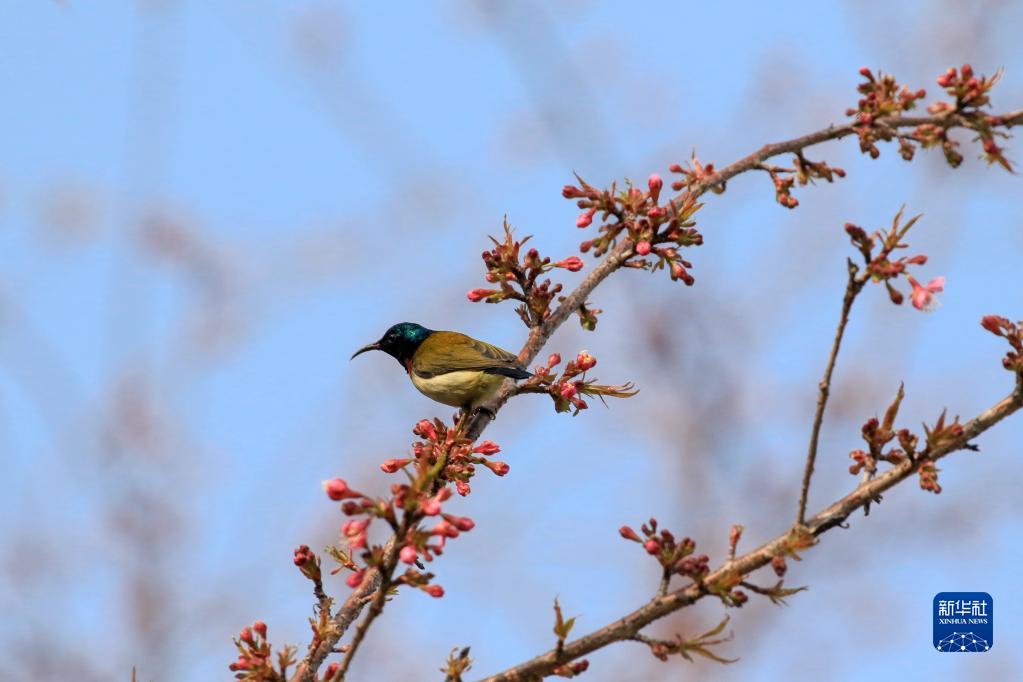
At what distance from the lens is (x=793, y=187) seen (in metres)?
5.39

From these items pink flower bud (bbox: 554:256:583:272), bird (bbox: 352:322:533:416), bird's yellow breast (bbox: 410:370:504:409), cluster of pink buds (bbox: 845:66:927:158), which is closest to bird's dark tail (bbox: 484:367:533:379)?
bird (bbox: 352:322:533:416)

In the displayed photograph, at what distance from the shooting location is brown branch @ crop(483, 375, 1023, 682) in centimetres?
323

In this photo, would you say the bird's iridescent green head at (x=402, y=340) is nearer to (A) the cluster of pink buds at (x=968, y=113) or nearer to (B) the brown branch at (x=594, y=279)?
(B) the brown branch at (x=594, y=279)

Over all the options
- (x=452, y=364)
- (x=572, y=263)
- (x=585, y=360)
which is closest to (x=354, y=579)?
(x=585, y=360)

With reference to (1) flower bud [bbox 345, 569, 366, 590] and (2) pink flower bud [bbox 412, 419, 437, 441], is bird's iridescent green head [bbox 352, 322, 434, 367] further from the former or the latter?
(1) flower bud [bbox 345, 569, 366, 590]

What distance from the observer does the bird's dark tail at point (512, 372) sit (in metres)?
5.69

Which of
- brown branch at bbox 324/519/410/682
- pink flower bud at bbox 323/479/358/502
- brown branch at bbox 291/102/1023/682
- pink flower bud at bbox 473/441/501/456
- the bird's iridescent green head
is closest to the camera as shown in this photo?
brown branch at bbox 324/519/410/682

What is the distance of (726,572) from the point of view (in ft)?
10.8

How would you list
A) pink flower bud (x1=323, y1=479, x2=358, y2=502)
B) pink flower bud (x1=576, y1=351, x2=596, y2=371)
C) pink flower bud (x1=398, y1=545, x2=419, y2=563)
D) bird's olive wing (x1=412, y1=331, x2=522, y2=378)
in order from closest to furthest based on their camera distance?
pink flower bud (x1=398, y1=545, x2=419, y2=563), pink flower bud (x1=323, y1=479, x2=358, y2=502), pink flower bud (x1=576, y1=351, x2=596, y2=371), bird's olive wing (x1=412, y1=331, x2=522, y2=378)

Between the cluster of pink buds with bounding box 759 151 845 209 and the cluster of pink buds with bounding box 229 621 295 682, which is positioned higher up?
the cluster of pink buds with bounding box 759 151 845 209

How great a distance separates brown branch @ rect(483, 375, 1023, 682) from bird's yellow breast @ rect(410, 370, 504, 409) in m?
4.89

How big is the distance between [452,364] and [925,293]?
16.6 feet

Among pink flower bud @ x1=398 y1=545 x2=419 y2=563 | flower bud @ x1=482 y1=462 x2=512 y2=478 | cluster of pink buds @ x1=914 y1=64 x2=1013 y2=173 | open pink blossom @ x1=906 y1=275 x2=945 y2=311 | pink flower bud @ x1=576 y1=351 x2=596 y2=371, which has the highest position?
cluster of pink buds @ x1=914 y1=64 x2=1013 y2=173

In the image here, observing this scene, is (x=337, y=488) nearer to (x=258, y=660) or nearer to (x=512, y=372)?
(x=258, y=660)
